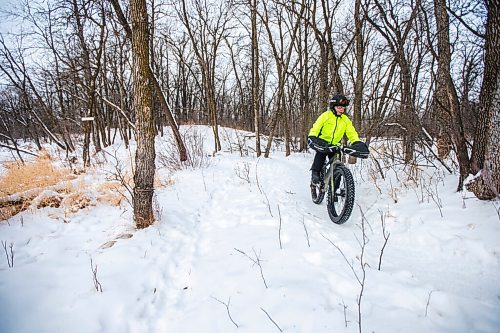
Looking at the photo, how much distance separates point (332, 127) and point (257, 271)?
2.94 meters

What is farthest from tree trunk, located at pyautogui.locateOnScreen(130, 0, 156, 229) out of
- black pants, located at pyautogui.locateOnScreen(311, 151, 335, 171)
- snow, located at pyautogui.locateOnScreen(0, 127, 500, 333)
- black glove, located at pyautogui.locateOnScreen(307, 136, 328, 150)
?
black pants, located at pyautogui.locateOnScreen(311, 151, 335, 171)

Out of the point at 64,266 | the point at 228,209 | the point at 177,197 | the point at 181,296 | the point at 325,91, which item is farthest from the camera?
the point at 325,91

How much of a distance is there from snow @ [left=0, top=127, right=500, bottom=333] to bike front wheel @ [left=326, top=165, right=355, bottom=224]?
0.22 metres

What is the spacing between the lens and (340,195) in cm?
375

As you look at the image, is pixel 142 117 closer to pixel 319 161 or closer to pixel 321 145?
pixel 321 145

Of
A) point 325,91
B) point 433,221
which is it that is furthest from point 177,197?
point 325,91

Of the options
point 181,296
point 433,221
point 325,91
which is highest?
point 325,91

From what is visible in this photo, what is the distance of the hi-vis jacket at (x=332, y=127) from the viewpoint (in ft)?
13.9

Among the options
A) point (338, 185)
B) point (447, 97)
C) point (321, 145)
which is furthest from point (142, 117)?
point (447, 97)

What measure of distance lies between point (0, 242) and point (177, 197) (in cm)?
259

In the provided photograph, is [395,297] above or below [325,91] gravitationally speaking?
below

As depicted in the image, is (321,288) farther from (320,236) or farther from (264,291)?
(320,236)

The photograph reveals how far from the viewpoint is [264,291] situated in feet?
6.89

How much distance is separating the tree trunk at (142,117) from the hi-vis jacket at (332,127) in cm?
267
